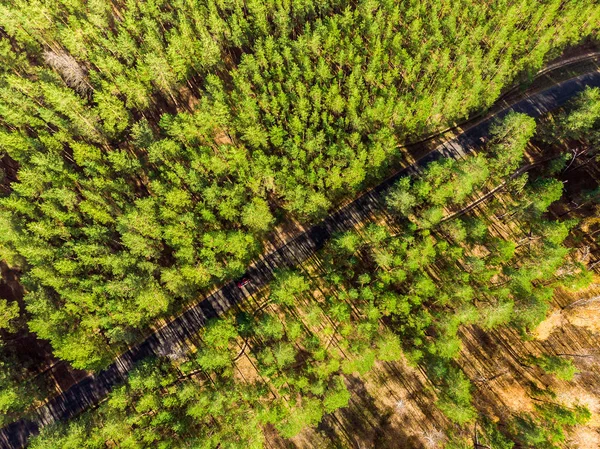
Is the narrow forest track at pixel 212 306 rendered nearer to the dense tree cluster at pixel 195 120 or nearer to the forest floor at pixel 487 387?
the dense tree cluster at pixel 195 120

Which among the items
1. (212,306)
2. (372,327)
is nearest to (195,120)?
(212,306)

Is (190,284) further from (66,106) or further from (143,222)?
(66,106)

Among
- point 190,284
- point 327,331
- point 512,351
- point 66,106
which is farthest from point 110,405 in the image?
point 512,351

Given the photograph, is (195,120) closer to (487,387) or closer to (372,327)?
(372,327)

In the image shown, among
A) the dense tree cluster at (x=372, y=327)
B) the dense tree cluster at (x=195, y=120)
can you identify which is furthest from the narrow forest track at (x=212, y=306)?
the dense tree cluster at (x=195, y=120)

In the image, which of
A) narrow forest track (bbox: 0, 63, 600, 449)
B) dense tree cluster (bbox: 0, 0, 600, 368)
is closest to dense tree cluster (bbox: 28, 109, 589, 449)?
narrow forest track (bbox: 0, 63, 600, 449)

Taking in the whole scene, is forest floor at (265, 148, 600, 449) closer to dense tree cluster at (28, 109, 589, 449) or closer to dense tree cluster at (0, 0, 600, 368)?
dense tree cluster at (28, 109, 589, 449)
